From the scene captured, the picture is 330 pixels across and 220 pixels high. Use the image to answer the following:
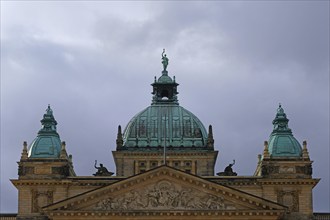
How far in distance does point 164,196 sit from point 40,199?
527 inches

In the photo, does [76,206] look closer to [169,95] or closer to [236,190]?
[236,190]

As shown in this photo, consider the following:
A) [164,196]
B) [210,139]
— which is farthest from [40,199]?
[210,139]

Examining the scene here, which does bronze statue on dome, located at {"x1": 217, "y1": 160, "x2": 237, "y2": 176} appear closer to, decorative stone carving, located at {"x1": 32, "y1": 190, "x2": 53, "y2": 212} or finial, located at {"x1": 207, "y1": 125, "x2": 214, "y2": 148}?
finial, located at {"x1": 207, "y1": 125, "x2": 214, "y2": 148}

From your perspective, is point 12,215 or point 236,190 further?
point 12,215

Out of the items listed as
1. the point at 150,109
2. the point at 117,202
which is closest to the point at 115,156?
the point at 150,109

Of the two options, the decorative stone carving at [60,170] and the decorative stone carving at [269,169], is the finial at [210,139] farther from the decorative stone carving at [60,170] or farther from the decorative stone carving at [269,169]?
the decorative stone carving at [60,170]

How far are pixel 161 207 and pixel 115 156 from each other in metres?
17.9

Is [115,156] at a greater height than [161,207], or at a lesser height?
greater

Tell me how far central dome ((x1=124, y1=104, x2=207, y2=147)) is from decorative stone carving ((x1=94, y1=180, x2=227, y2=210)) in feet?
52.5

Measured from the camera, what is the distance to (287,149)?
103 m

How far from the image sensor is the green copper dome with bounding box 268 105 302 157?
103162mm

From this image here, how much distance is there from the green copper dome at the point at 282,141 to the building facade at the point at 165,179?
101mm

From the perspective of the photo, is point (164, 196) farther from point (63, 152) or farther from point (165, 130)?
point (165, 130)

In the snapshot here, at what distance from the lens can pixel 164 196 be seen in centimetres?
9588
